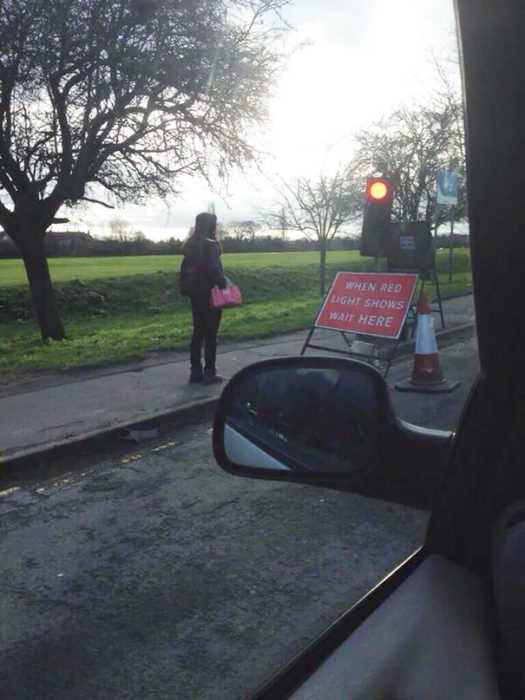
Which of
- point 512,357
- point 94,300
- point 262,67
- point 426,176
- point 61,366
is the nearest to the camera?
point 512,357

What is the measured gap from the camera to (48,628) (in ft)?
10.7

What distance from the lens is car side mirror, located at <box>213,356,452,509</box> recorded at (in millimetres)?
1545

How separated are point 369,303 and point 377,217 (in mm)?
1627

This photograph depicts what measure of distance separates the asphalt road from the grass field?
1916 millimetres

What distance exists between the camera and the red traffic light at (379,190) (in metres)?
9.33

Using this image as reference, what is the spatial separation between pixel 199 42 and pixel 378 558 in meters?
8.93

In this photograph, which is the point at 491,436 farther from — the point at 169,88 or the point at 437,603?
the point at 169,88

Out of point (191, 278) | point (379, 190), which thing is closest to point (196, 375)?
point (191, 278)

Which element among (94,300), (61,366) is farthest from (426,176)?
(94,300)

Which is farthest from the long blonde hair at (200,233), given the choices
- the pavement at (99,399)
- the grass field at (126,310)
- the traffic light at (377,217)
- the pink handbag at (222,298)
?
the traffic light at (377,217)

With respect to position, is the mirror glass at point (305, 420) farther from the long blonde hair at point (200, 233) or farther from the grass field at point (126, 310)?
the long blonde hair at point (200, 233)

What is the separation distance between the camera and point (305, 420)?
5.59ft

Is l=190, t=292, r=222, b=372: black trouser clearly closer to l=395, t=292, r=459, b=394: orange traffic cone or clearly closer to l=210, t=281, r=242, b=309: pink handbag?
l=210, t=281, r=242, b=309: pink handbag

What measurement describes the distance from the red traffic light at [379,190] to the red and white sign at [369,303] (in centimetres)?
128
